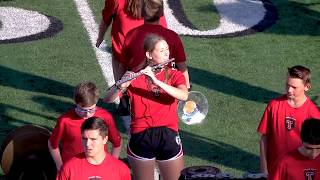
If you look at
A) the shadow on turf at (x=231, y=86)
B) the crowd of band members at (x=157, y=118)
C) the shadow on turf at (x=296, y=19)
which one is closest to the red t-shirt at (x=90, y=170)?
the crowd of band members at (x=157, y=118)

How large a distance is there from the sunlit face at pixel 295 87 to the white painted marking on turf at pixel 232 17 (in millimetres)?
6037

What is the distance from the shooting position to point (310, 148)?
5688 mm

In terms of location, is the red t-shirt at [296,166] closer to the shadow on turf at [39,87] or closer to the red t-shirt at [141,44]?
the red t-shirt at [141,44]

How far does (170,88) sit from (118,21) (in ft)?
9.15

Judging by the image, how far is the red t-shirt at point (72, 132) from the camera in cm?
680

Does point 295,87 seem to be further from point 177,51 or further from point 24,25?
point 24,25

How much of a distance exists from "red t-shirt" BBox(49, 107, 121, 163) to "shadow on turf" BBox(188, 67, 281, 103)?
3.87 metres

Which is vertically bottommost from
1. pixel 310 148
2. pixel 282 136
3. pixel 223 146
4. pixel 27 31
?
pixel 27 31

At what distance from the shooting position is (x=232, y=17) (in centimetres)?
1340

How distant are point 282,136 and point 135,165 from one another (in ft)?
4.30

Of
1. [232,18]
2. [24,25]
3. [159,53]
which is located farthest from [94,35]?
[159,53]

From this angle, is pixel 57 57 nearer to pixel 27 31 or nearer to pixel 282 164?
pixel 27 31

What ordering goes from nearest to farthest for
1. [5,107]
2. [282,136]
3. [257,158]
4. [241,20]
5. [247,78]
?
[282,136] < [257,158] < [5,107] < [247,78] < [241,20]

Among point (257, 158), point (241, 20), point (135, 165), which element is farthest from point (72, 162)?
point (241, 20)
